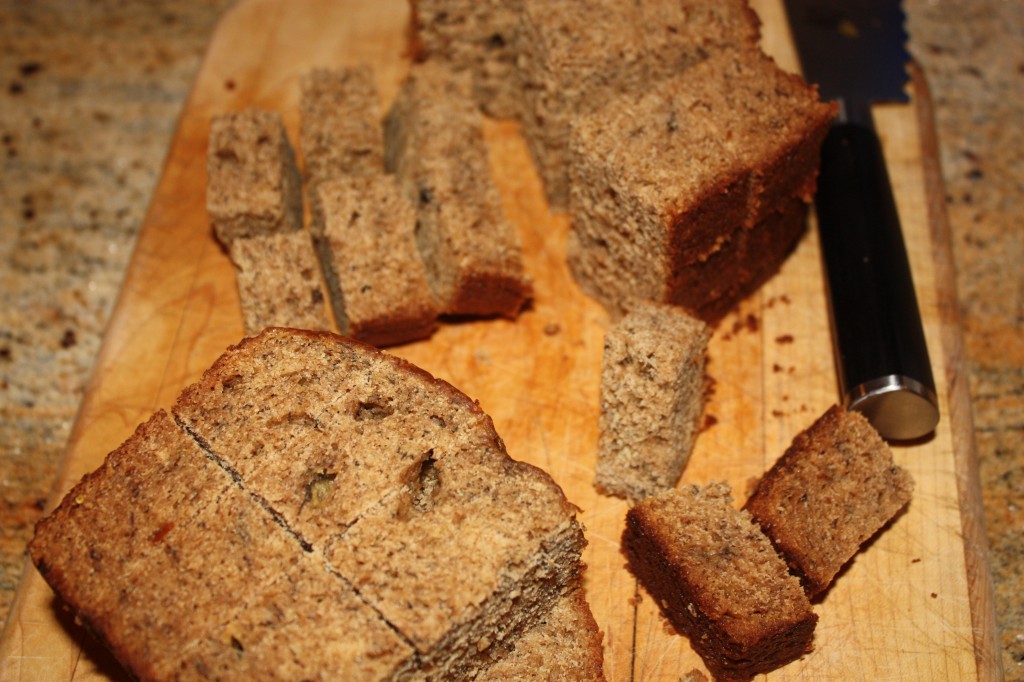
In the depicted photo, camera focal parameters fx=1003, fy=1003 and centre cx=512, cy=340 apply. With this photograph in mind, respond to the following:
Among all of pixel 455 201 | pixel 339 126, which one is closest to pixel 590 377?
pixel 455 201

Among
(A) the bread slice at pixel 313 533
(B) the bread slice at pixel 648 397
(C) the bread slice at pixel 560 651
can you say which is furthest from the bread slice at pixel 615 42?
(C) the bread slice at pixel 560 651

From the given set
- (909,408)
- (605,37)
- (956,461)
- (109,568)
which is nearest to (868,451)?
(909,408)

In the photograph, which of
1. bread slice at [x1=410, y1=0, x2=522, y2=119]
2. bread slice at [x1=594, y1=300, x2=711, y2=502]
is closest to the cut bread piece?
bread slice at [x1=594, y1=300, x2=711, y2=502]

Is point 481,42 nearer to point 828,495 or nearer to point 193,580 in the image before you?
point 828,495

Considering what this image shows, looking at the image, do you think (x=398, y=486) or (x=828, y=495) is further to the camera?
(x=828, y=495)

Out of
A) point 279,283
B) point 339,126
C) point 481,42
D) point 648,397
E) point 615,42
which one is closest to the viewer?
point 648,397

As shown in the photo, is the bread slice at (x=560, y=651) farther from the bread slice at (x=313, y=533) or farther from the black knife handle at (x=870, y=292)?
the black knife handle at (x=870, y=292)

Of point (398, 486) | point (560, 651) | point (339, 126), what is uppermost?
point (339, 126)
